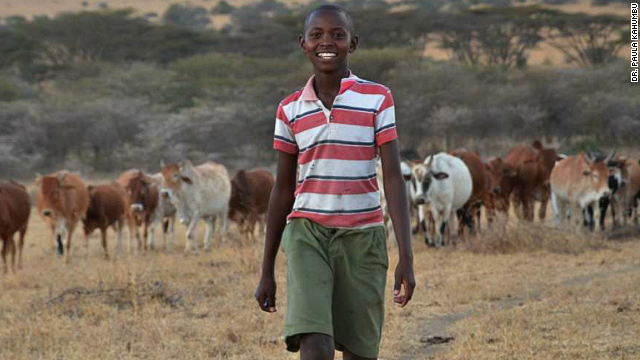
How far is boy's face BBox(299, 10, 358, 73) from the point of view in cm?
468

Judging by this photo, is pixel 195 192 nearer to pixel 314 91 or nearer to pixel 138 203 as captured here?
pixel 138 203

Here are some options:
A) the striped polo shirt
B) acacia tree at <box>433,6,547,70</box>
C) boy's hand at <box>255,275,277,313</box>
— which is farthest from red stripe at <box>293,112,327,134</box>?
acacia tree at <box>433,6,547,70</box>

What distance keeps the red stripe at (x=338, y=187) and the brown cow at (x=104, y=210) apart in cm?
1197

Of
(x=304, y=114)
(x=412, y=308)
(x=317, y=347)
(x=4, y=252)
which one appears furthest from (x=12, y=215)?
(x=317, y=347)

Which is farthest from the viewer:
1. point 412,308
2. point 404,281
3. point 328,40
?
point 412,308

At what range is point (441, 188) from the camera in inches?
611

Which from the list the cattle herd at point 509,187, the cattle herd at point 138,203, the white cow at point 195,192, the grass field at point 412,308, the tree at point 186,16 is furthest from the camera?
the tree at point 186,16

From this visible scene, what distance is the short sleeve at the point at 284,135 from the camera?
4738mm

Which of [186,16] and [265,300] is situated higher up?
[186,16]

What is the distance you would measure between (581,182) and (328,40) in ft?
40.9

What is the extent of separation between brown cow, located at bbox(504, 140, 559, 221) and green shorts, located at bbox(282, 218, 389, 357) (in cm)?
1496

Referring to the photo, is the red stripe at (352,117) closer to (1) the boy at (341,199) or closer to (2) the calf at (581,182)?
(1) the boy at (341,199)

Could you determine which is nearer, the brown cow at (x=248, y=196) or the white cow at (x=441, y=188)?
the white cow at (x=441, y=188)

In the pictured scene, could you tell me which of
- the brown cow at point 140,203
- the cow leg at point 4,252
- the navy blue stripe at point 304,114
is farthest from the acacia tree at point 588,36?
the navy blue stripe at point 304,114
